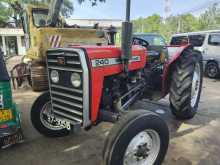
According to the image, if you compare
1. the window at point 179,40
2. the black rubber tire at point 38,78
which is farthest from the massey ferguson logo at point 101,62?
the window at point 179,40

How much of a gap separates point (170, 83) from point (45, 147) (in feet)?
6.92

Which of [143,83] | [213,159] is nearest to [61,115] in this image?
[143,83]

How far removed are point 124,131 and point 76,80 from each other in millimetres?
732

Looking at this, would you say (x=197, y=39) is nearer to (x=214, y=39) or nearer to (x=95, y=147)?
(x=214, y=39)

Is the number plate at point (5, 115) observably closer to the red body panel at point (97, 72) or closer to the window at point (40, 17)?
the red body panel at point (97, 72)

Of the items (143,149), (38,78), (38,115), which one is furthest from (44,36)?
(143,149)

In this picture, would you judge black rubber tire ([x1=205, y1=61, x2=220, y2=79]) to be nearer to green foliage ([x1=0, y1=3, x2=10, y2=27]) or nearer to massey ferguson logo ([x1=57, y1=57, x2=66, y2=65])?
massey ferguson logo ([x1=57, y1=57, x2=66, y2=65])

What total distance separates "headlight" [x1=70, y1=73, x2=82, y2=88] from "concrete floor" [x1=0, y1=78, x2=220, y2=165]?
97 centimetres

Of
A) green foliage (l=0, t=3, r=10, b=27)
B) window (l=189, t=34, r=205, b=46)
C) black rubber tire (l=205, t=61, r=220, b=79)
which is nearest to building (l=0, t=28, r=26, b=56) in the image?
green foliage (l=0, t=3, r=10, b=27)

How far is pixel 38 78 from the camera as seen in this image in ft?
21.1

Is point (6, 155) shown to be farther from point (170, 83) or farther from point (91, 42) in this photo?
point (91, 42)

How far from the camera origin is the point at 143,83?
3.60 meters

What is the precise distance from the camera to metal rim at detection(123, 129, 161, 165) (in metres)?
2.43

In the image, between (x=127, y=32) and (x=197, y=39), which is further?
(x=197, y=39)
